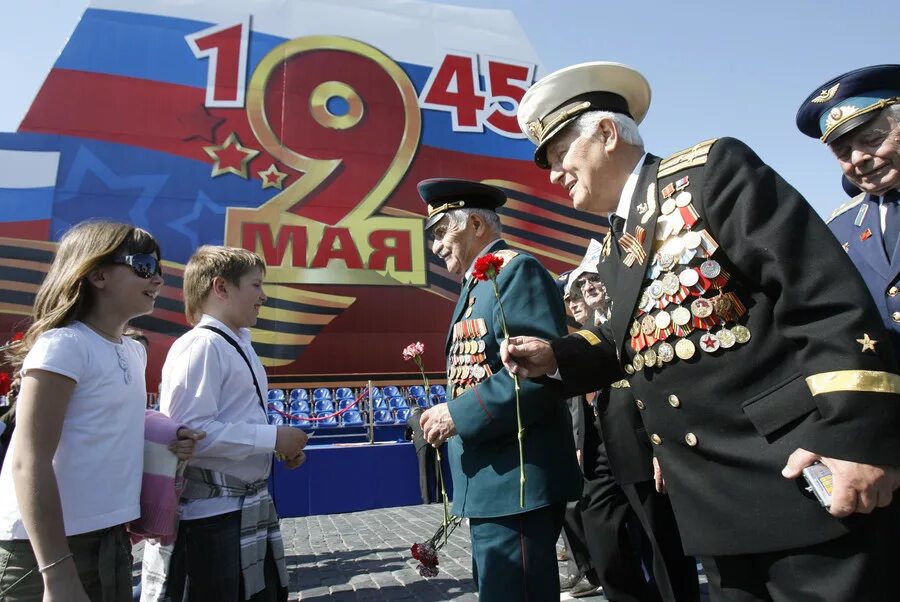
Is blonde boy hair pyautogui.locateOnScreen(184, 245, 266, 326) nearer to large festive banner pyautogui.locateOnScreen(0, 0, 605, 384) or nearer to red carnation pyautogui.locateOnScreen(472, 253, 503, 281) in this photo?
red carnation pyautogui.locateOnScreen(472, 253, 503, 281)

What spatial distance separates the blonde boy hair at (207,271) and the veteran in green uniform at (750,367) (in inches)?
51.3

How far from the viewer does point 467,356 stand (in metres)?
2.37

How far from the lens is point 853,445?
1.17 meters

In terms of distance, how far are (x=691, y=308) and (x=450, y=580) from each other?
3.63m

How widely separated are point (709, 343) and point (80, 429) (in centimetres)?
174

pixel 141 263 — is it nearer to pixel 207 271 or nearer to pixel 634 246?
pixel 207 271

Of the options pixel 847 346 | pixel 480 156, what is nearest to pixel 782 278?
pixel 847 346

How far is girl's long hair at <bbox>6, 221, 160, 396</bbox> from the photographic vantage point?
1774 millimetres

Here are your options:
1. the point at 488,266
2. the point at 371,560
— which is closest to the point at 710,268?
the point at 488,266

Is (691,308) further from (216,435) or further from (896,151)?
(216,435)

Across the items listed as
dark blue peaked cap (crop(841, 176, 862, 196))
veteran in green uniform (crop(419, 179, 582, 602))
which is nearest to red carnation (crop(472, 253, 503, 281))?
veteran in green uniform (crop(419, 179, 582, 602))

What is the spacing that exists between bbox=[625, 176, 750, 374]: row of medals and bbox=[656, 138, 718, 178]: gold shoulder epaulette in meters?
0.05

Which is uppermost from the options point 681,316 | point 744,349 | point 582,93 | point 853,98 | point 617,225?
point 853,98

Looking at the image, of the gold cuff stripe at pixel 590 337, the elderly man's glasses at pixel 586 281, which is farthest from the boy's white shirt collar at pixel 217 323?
the elderly man's glasses at pixel 586 281
